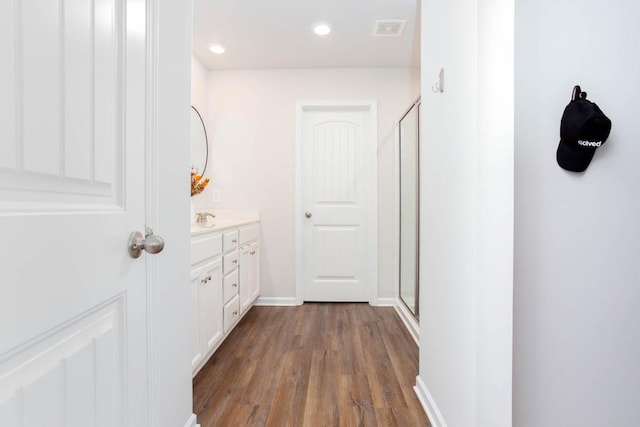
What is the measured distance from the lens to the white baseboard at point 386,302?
3168 mm

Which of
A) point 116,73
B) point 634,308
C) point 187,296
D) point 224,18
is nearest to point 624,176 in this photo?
point 634,308

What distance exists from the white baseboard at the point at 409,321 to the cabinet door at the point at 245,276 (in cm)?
130

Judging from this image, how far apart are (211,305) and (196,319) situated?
0.71 feet

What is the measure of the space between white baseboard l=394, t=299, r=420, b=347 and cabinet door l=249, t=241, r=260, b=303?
1.31 m

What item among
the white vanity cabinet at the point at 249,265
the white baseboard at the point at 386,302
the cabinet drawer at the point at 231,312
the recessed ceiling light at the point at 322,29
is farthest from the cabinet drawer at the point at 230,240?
the recessed ceiling light at the point at 322,29

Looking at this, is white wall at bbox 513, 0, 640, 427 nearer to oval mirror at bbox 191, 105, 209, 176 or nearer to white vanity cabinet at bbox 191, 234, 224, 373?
white vanity cabinet at bbox 191, 234, 224, 373

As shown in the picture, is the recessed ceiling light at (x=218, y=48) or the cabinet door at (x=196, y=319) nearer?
the cabinet door at (x=196, y=319)

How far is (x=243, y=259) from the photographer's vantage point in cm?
259

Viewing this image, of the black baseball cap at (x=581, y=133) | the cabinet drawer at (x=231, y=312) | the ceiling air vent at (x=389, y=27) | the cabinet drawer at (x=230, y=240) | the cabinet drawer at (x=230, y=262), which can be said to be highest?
the ceiling air vent at (x=389, y=27)

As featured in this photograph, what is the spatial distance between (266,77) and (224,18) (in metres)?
0.86

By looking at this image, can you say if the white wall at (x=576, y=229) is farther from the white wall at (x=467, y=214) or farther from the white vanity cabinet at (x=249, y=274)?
the white vanity cabinet at (x=249, y=274)

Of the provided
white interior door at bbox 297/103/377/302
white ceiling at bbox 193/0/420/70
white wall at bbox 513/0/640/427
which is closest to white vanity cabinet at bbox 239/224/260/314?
white interior door at bbox 297/103/377/302

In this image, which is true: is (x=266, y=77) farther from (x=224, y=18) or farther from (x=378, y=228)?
(x=378, y=228)

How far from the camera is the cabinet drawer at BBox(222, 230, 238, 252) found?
2137 mm
